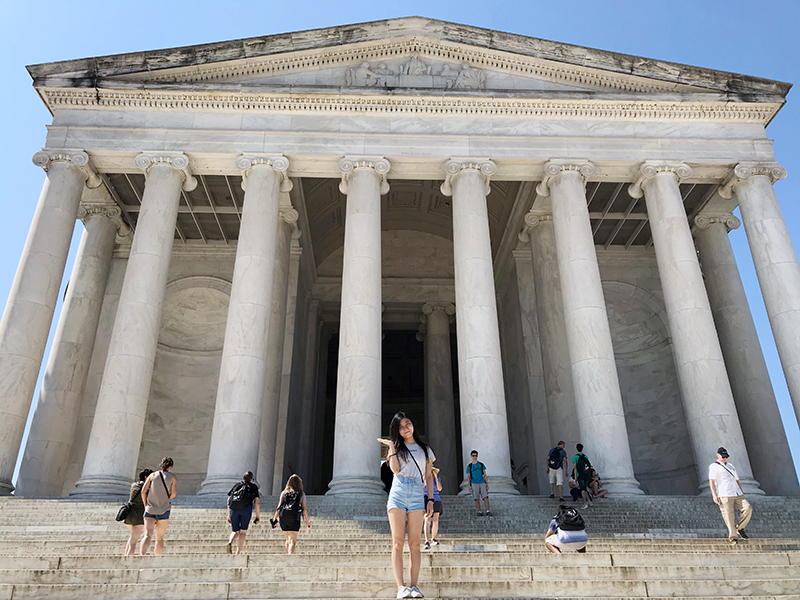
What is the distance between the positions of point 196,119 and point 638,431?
28009 millimetres

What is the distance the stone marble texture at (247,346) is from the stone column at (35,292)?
22.9 ft

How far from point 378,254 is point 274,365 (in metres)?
9.19

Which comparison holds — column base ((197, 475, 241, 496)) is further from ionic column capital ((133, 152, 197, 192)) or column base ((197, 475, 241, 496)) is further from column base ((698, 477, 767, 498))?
column base ((698, 477, 767, 498))

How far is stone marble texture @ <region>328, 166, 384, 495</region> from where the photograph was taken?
23.5m

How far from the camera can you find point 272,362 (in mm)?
32875

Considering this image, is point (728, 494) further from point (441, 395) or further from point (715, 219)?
point (441, 395)

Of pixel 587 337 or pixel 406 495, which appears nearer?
pixel 406 495

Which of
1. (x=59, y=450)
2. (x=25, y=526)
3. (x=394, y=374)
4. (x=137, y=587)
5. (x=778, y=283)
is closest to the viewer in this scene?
(x=137, y=587)

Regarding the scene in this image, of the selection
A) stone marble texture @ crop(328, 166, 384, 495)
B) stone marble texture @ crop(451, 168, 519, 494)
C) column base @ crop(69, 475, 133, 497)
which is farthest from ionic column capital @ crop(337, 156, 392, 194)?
column base @ crop(69, 475, 133, 497)

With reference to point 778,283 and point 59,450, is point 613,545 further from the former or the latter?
point 59,450

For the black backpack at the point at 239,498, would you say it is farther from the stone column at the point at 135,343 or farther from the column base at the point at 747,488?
the column base at the point at 747,488

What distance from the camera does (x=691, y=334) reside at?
26219mm

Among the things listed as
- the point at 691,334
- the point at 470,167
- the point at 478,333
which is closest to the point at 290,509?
the point at 478,333

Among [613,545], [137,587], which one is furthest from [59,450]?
[613,545]
